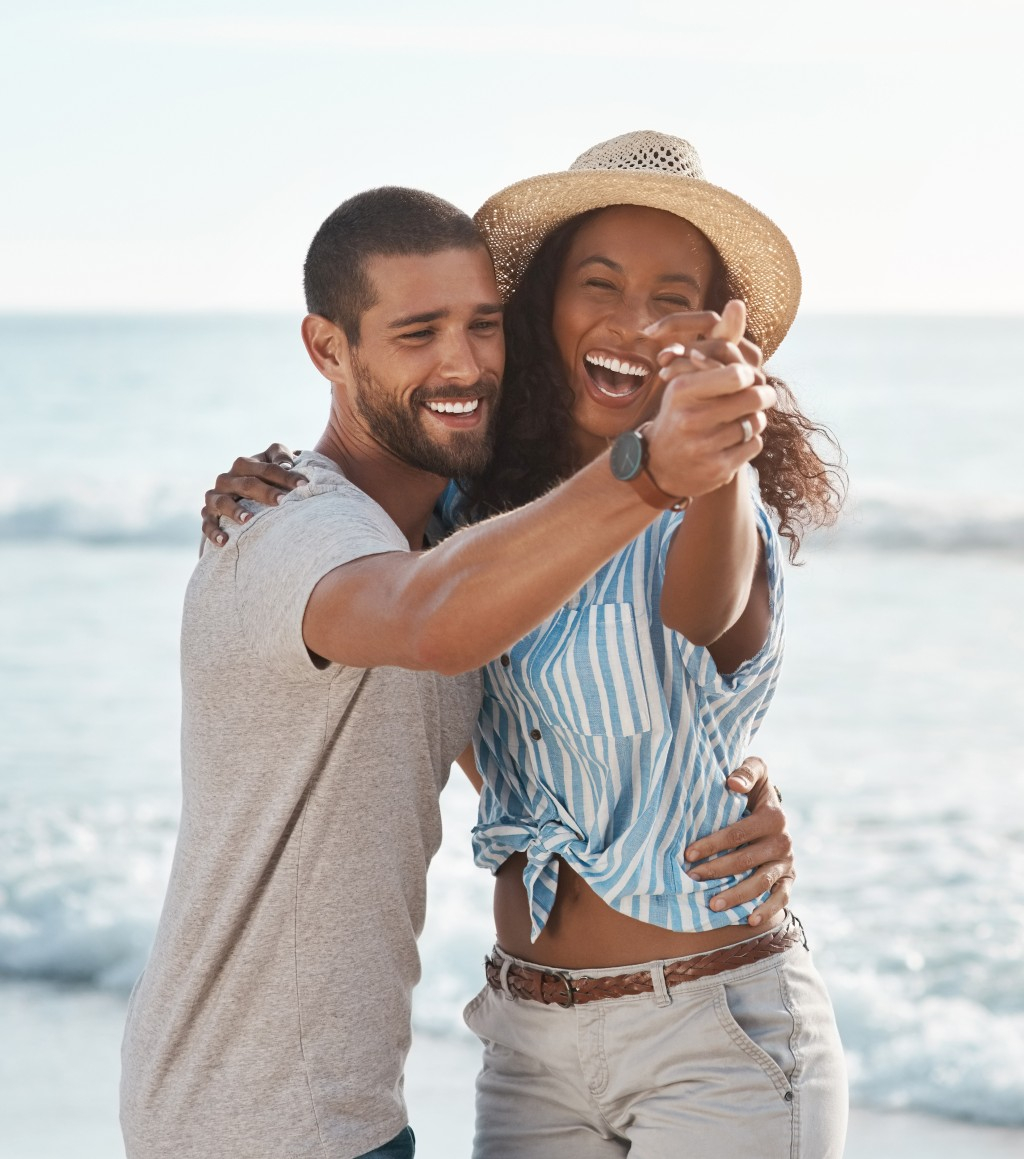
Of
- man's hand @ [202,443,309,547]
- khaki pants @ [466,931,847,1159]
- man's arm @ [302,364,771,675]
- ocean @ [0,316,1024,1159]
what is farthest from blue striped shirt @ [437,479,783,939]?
ocean @ [0,316,1024,1159]

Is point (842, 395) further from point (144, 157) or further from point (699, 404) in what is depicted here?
point (699, 404)

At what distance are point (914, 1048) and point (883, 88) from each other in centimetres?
1945

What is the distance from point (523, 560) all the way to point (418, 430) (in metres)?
0.81

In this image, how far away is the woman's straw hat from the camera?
8.24 ft

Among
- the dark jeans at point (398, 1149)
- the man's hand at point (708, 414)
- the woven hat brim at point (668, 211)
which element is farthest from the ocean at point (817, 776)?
the dark jeans at point (398, 1149)

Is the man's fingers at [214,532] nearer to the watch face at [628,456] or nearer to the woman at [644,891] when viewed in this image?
the woman at [644,891]

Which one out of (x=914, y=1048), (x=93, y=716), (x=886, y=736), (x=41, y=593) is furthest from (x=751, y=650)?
(x=41, y=593)

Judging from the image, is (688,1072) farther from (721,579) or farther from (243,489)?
(243,489)

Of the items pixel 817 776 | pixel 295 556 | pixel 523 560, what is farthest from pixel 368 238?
pixel 817 776

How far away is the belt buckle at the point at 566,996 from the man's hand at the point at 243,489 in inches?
31.6

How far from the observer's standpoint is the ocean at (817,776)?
4863mm

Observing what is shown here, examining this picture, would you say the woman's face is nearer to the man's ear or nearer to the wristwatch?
the man's ear

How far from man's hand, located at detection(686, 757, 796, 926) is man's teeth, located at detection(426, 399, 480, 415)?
0.69 metres

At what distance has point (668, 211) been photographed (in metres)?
2.59
